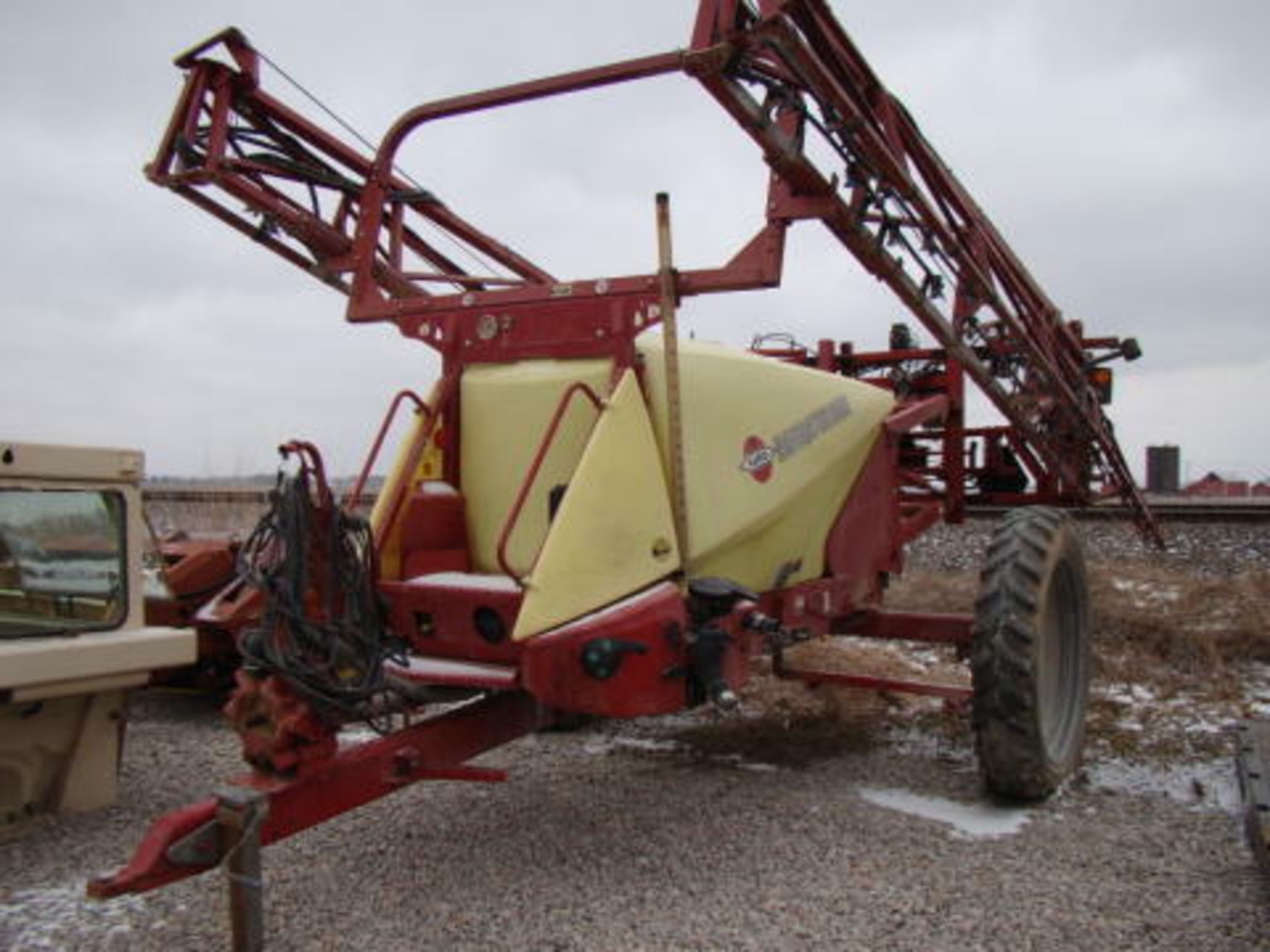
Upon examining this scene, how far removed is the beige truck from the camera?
4270 millimetres

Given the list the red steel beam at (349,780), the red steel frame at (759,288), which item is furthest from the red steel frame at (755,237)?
the red steel beam at (349,780)

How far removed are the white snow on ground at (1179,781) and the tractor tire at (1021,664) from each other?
0.61 feet

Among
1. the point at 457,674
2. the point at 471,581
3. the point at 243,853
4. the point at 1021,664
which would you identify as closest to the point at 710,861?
the point at 457,674

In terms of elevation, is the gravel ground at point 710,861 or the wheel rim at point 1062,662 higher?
the wheel rim at point 1062,662

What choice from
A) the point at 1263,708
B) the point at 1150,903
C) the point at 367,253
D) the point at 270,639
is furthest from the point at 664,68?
the point at 1263,708

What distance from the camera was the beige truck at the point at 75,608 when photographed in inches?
168

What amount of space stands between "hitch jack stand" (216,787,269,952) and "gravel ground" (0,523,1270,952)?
298 mm

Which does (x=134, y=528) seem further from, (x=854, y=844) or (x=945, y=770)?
(x=945, y=770)

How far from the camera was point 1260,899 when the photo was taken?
3.55 metres

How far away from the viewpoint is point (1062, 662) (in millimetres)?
5465

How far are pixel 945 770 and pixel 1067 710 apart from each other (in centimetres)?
68

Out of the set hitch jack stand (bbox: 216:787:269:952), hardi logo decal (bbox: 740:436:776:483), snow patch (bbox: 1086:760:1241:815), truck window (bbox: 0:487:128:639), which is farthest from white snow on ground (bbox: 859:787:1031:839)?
truck window (bbox: 0:487:128:639)

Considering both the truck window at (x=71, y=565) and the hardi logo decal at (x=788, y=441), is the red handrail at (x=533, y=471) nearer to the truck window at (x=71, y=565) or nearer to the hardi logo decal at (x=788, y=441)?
the hardi logo decal at (x=788, y=441)

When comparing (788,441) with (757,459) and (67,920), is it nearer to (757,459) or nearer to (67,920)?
(757,459)
